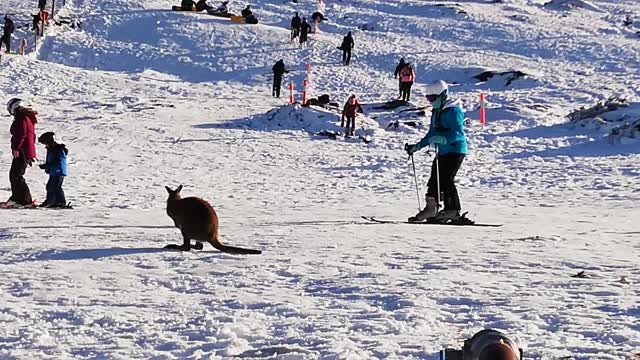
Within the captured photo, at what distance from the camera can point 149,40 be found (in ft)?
133

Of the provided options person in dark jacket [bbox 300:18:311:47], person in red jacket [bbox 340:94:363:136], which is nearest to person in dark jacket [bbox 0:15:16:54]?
person in dark jacket [bbox 300:18:311:47]

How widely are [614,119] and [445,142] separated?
15.1 m

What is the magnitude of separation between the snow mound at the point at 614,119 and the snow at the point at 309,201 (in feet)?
0.51

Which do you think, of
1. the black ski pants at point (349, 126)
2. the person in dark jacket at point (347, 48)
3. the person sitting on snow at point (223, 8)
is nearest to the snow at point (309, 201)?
the black ski pants at point (349, 126)

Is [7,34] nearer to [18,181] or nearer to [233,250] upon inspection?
[18,181]

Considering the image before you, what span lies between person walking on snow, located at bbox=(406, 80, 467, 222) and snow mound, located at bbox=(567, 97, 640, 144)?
11860 millimetres

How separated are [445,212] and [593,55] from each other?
31.8 meters

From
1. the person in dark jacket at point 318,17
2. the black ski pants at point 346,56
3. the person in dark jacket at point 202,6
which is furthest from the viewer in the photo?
the person in dark jacket at point 202,6

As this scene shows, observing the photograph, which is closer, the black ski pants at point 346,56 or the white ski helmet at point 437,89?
the white ski helmet at point 437,89

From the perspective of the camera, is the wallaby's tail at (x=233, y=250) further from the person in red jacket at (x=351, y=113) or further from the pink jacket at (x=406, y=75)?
the pink jacket at (x=406, y=75)

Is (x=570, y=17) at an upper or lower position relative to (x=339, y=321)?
upper

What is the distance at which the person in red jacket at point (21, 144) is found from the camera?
468 inches

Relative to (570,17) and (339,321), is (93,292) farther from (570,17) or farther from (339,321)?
(570,17)

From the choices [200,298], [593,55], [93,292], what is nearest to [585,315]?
[200,298]
